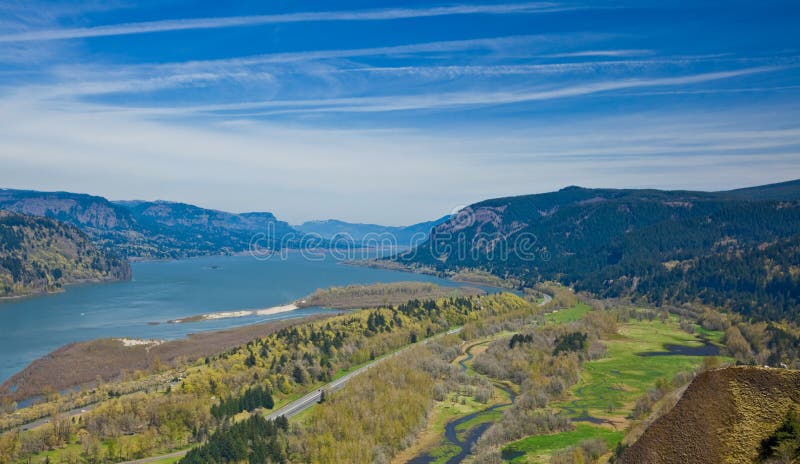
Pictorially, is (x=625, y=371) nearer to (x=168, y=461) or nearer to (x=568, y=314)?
(x=568, y=314)

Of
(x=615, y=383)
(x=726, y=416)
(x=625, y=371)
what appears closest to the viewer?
(x=726, y=416)

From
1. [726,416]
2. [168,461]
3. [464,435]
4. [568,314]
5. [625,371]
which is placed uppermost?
[726,416]

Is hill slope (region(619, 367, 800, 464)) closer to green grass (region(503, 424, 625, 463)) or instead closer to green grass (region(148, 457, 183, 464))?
green grass (region(503, 424, 625, 463))

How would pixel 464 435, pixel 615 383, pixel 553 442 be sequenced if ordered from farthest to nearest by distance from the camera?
pixel 615 383 < pixel 464 435 < pixel 553 442

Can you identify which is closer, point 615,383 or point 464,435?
point 464,435

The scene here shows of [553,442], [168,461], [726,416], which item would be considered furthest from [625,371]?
[726,416]

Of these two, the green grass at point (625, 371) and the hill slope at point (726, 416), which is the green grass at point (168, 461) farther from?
the green grass at point (625, 371)

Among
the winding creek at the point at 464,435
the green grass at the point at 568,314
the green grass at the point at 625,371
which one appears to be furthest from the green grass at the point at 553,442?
the green grass at the point at 568,314

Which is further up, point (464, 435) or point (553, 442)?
point (553, 442)
